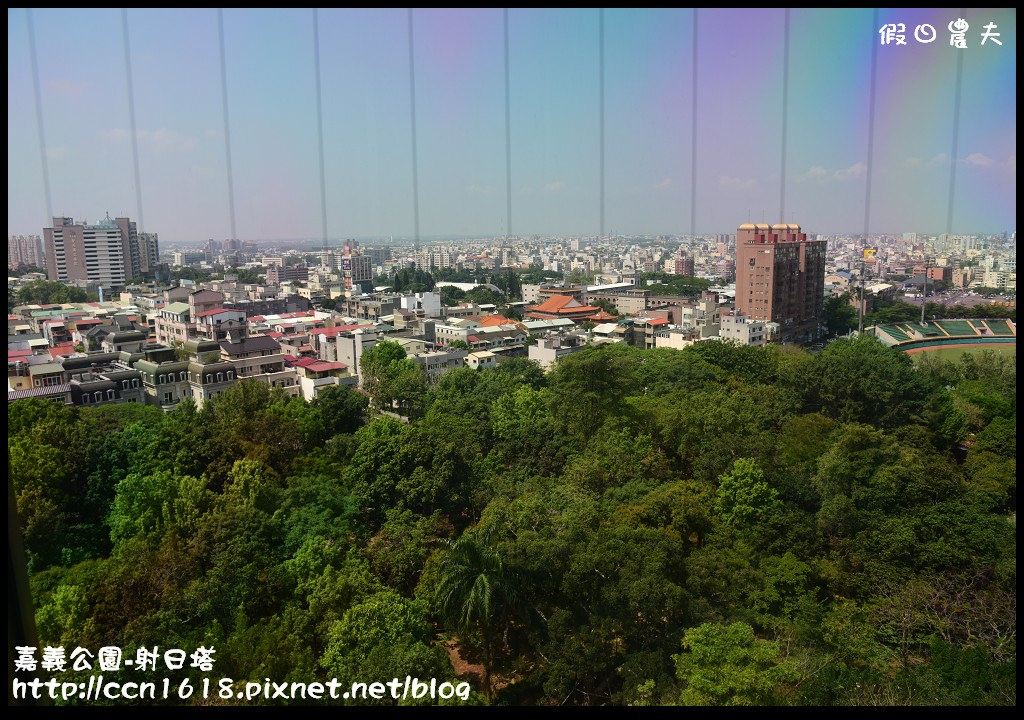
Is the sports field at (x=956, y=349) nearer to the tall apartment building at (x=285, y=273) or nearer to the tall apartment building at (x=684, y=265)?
the tall apartment building at (x=684, y=265)

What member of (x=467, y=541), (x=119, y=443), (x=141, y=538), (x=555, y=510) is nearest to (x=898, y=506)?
(x=555, y=510)

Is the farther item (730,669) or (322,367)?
(322,367)

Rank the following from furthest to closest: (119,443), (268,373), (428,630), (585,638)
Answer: (268,373) → (119,443) → (428,630) → (585,638)

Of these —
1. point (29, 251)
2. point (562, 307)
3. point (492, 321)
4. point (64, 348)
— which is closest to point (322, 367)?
point (64, 348)

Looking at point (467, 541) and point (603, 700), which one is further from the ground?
point (467, 541)

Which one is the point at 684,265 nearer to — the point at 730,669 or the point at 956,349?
the point at 956,349
